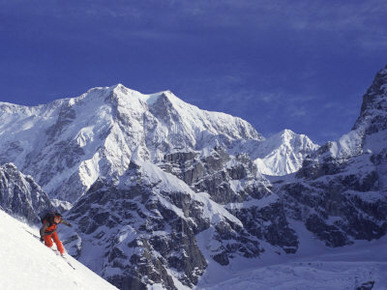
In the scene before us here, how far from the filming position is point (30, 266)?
32250mm

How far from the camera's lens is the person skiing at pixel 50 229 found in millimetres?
37219

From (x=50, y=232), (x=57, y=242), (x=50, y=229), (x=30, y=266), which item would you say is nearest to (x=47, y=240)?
(x=50, y=232)

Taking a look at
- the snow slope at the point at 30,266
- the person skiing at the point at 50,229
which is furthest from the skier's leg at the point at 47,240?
the snow slope at the point at 30,266

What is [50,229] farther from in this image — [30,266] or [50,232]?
[30,266]

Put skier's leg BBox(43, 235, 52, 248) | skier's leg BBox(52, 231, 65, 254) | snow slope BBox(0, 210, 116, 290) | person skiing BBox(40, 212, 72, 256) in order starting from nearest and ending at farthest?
snow slope BBox(0, 210, 116, 290) < person skiing BBox(40, 212, 72, 256) < skier's leg BBox(52, 231, 65, 254) < skier's leg BBox(43, 235, 52, 248)

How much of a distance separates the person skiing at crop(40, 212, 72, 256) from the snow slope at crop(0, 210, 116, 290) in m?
0.60

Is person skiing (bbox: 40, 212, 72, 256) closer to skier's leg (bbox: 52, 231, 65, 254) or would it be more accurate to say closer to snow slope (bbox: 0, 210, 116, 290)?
skier's leg (bbox: 52, 231, 65, 254)

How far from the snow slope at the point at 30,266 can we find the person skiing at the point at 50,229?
0.60 meters

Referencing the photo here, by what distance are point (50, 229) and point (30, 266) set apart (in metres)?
5.83

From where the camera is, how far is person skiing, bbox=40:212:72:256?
37.2m

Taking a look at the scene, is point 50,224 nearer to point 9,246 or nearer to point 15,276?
point 9,246

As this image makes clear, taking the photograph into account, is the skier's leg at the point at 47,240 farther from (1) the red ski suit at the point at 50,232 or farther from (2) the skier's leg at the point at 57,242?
(2) the skier's leg at the point at 57,242

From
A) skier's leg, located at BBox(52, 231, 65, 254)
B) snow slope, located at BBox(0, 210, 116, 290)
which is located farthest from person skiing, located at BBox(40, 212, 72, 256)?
snow slope, located at BBox(0, 210, 116, 290)

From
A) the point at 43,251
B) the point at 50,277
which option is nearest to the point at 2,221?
the point at 43,251
